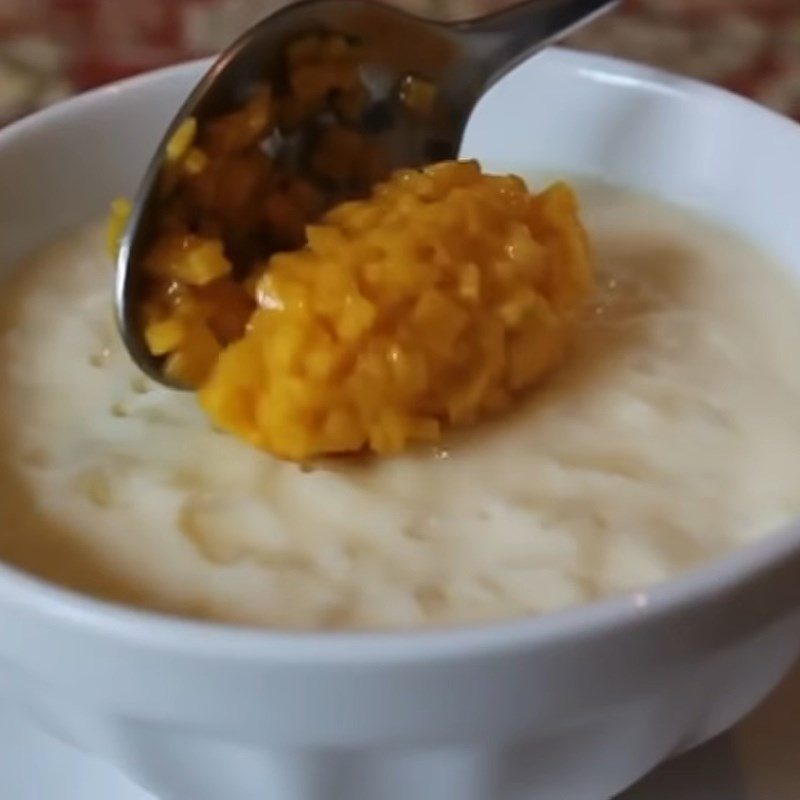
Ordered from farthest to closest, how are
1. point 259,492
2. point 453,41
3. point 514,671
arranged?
point 453,41 → point 259,492 → point 514,671

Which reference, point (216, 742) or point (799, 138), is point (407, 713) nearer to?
point (216, 742)

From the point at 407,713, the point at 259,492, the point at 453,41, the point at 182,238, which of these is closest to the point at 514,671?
the point at 407,713

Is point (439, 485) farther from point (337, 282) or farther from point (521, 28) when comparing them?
point (521, 28)

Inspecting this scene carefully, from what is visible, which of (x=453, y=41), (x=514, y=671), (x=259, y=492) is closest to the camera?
(x=514, y=671)

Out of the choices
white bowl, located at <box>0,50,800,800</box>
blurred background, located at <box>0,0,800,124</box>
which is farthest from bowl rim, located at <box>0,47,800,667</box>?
blurred background, located at <box>0,0,800,124</box>

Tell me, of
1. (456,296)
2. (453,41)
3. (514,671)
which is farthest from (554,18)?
(514,671)

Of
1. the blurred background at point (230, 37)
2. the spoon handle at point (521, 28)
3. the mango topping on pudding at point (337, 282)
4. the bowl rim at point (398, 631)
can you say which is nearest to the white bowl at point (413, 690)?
the bowl rim at point (398, 631)

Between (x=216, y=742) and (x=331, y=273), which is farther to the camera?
(x=331, y=273)
